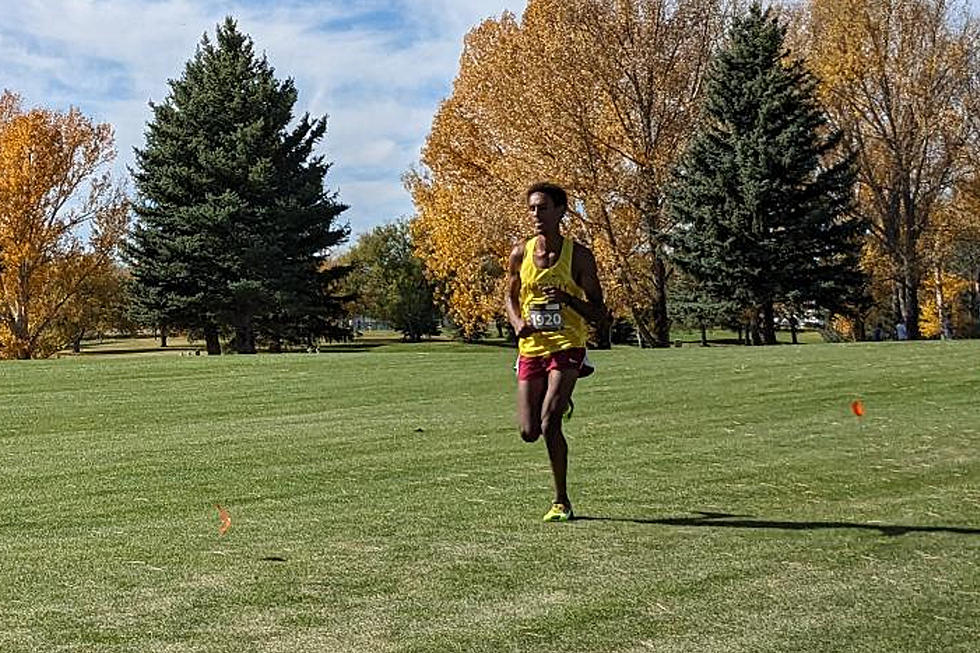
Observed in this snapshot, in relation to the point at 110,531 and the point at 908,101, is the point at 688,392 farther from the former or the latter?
the point at 908,101

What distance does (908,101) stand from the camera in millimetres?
40281

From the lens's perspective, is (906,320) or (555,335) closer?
(555,335)

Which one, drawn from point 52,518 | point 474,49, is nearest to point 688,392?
point 52,518

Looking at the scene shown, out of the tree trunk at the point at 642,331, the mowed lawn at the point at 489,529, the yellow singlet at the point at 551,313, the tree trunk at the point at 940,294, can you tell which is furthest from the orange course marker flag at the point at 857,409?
the tree trunk at the point at 940,294

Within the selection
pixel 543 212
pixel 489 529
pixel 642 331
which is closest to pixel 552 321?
pixel 543 212

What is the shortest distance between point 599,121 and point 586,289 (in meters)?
29.8

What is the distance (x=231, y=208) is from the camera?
4091cm

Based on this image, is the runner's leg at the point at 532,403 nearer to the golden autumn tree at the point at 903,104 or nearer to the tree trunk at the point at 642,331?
the tree trunk at the point at 642,331

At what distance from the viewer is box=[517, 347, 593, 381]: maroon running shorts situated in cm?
670

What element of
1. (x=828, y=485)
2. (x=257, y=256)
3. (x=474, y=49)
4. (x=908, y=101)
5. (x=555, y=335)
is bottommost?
(x=828, y=485)

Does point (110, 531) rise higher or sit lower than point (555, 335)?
lower

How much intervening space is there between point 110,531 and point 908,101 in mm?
39697

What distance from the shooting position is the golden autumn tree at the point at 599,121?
35.0 metres

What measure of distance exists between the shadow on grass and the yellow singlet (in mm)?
1099
